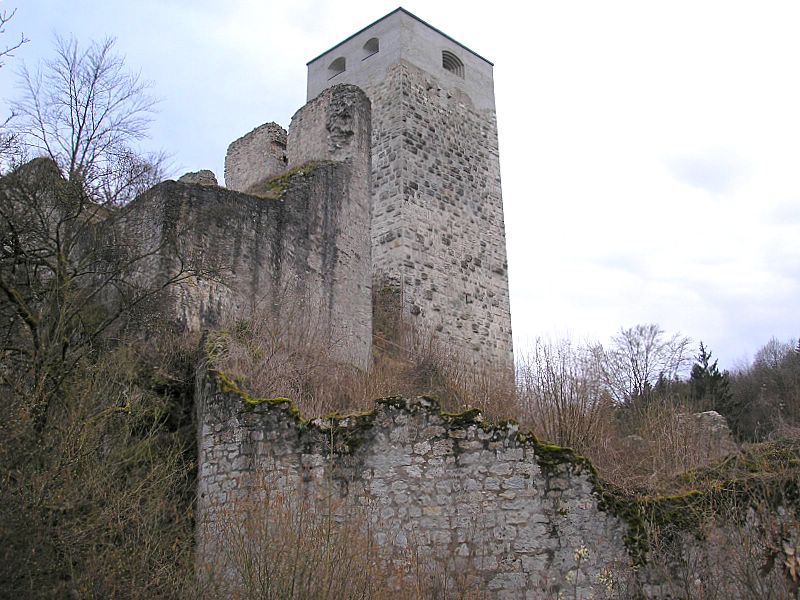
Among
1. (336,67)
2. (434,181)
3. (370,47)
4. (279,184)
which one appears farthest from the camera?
(336,67)

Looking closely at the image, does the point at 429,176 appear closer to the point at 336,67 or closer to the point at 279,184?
the point at 336,67

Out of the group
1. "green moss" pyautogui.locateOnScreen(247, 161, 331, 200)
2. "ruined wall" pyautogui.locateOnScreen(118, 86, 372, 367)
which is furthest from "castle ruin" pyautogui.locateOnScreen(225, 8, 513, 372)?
"green moss" pyautogui.locateOnScreen(247, 161, 331, 200)

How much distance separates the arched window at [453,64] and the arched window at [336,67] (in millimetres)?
2483

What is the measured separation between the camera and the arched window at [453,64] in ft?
64.1

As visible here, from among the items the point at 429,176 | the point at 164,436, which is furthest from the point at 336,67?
the point at 164,436

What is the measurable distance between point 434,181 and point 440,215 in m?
0.78

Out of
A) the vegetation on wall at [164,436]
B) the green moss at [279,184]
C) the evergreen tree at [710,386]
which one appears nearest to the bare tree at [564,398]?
the vegetation on wall at [164,436]

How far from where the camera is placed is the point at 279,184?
12023 millimetres

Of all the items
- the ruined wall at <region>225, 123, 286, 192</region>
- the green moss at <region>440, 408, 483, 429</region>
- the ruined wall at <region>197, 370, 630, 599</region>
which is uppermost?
the ruined wall at <region>225, 123, 286, 192</region>

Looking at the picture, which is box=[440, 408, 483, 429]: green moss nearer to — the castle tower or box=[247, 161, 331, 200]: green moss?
box=[247, 161, 331, 200]: green moss

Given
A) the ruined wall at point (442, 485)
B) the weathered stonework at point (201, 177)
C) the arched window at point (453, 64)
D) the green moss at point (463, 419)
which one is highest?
the arched window at point (453, 64)

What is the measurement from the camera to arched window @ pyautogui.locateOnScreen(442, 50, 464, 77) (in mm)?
19547

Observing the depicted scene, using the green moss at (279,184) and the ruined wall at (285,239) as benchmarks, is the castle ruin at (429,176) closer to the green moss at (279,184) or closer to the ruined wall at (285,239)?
the ruined wall at (285,239)

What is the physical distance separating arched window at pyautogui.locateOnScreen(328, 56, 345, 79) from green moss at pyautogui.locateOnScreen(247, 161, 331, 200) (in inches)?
302
